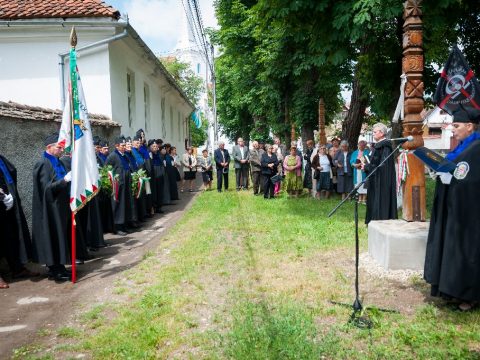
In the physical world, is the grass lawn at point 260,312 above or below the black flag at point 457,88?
below

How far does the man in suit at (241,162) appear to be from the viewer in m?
16.9

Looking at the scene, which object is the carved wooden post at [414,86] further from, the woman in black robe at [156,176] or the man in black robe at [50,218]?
the woman in black robe at [156,176]

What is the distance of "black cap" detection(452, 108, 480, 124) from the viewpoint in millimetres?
4344

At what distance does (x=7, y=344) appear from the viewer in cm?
422

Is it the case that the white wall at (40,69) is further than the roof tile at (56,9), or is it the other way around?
the white wall at (40,69)

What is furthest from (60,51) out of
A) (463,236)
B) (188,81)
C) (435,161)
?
(188,81)

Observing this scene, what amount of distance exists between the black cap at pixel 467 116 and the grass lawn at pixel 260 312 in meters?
1.94

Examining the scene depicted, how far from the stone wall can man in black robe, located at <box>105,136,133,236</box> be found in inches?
58.2

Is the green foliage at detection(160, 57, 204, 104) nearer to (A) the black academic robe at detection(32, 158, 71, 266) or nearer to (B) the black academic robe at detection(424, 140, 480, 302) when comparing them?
(A) the black academic robe at detection(32, 158, 71, 266)

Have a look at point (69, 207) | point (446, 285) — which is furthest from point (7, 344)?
point (446, 285)

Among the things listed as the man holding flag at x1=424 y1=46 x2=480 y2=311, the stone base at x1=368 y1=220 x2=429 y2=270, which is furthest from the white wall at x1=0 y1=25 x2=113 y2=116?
the man holding flag at x1=424 y1=46 x2=480 y2=311

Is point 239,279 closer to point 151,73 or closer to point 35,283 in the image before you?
point 35,283

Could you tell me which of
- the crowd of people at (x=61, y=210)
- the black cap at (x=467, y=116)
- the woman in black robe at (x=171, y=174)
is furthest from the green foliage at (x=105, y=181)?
the black cap at (x=467, y=116)

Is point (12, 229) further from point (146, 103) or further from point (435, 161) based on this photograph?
point (146, 103)
